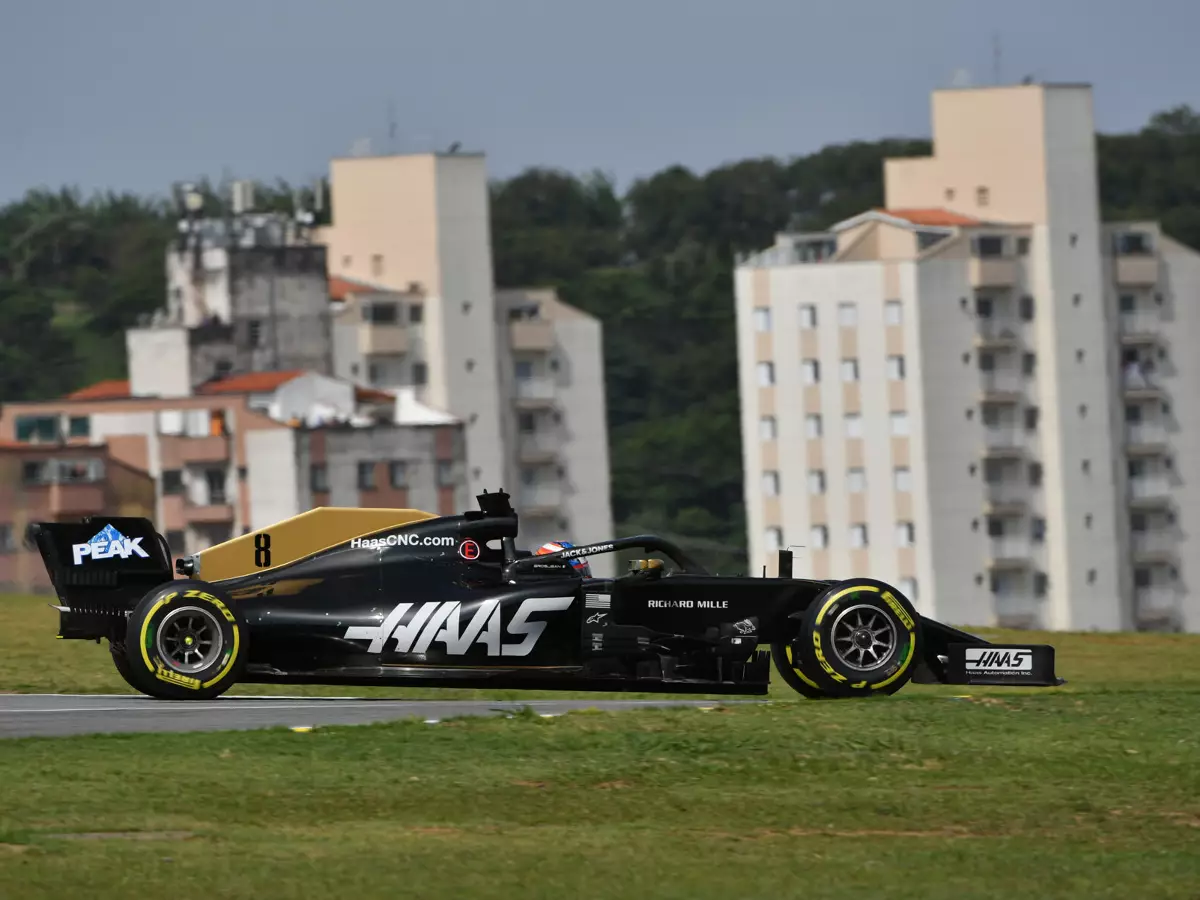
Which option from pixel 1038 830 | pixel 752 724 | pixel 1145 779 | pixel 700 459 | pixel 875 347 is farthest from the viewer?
pixel 700 459

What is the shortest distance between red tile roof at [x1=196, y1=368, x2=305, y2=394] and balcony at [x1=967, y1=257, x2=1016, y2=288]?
31.4m

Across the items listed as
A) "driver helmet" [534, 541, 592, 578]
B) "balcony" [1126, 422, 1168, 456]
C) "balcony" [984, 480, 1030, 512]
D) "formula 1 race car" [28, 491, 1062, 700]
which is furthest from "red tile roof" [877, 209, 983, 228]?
"formula 1 race car" [28, 491, 1062, 700]

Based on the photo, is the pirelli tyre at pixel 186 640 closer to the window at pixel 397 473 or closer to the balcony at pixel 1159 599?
the window at pixel 397 473

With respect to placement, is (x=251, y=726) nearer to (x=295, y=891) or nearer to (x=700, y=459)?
(x=295, y=891)

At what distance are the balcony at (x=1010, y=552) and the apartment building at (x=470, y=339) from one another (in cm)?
2253

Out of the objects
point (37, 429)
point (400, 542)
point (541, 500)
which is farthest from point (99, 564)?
point (541, 500)

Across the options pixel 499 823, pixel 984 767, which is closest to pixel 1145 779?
pixel 984 767

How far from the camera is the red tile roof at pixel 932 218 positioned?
130250mm

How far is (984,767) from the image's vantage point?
52.6 feet

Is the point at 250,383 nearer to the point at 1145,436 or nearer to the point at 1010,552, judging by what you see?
the point at 1010,552

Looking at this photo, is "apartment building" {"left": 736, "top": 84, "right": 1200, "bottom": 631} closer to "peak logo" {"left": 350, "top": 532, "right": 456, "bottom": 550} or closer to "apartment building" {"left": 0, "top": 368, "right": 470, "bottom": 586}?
"apartment building" {"left": 0, "top": 368, "right": 470, "bottom": 586}

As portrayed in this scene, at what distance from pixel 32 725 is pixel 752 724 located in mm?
4763

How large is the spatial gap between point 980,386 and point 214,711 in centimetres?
11436

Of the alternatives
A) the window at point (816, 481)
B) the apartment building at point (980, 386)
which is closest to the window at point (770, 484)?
the apartment building at point (980, 386)
